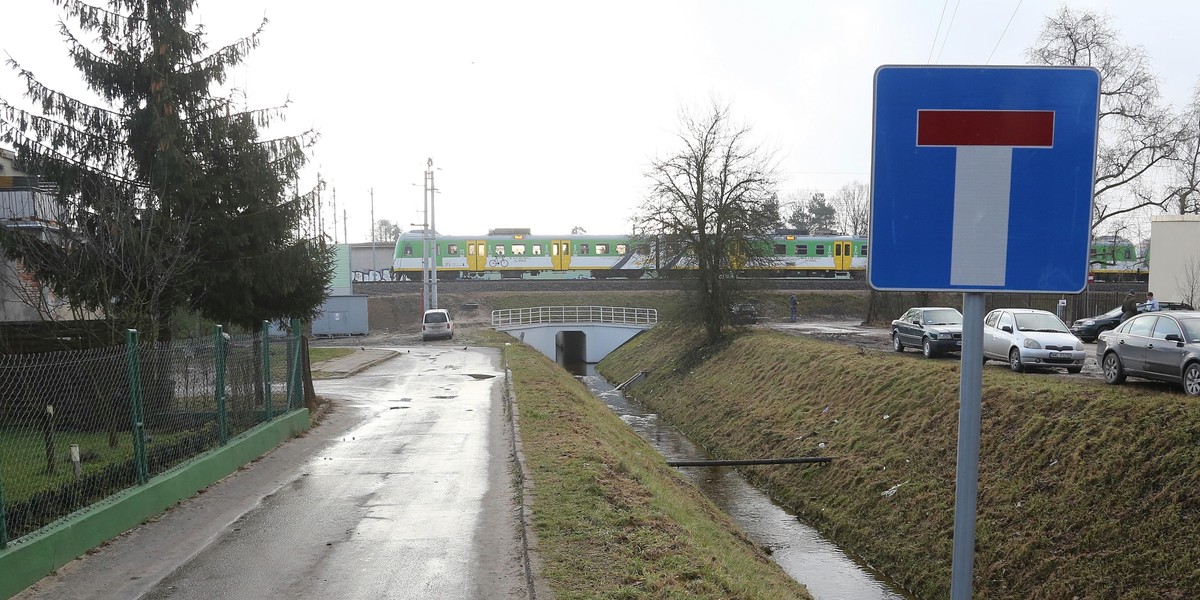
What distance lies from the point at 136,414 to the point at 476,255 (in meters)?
54.3

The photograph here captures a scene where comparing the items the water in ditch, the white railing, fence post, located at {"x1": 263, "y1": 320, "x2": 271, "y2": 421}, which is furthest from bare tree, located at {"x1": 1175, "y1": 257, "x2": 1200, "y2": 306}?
fence post, located at {"x1": 263, "y1": 320, "x2": 271, "y2": 421}

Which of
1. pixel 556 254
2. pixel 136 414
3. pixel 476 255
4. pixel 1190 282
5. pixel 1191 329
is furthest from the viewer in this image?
pixel 476 255

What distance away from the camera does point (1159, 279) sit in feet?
119

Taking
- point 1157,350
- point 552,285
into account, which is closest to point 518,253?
point 552,285

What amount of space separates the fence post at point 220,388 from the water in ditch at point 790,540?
9.29 metres

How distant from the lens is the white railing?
53406 millimetres

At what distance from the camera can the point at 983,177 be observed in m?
2.46

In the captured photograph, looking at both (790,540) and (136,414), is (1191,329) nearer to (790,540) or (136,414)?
(790,540)

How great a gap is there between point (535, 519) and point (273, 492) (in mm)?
4079

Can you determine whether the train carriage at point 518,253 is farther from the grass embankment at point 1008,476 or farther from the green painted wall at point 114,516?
the green painted wall at point 114,516

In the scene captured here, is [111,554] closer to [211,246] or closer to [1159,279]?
[211,246]

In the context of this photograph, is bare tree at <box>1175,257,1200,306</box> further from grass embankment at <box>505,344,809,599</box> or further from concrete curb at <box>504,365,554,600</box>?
concrete curb at <box>504,365,554,600</box>

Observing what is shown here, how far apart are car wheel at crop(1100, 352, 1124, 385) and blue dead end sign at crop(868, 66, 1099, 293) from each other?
15.1m

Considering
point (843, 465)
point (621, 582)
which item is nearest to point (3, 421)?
point (621, 582)
